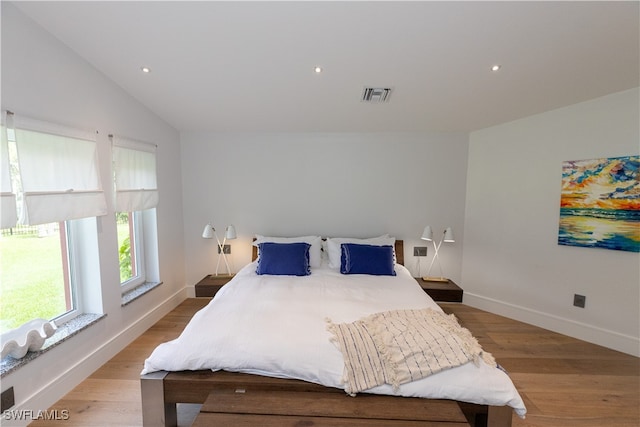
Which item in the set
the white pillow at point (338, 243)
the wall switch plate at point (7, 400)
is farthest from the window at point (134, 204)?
the white pillow at point (338, 243)

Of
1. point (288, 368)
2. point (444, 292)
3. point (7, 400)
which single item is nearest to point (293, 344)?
point (288, 368)

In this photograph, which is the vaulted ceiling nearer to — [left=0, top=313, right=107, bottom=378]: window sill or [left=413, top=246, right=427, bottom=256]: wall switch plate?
[left=413, top=246, right=427, bottom=256]: wall switch plate

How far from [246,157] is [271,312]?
2.18m

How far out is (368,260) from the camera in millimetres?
2898

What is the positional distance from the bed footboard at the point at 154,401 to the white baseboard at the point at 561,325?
3351 millimetres

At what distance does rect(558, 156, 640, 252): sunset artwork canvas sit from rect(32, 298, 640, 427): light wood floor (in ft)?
3.23

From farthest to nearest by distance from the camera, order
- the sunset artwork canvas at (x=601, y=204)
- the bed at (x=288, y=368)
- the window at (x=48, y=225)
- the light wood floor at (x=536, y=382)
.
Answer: the sunset artwork canvas at (x=601, y=204)
the light wood floor at (x=536, y=382)
the window at (x=48, y=225)
the bed at (x=288, y=368)

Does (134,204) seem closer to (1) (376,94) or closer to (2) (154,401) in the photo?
(2) (154,401)

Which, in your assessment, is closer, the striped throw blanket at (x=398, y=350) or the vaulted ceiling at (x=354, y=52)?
the striped throw blanket at (x=398, y=350)

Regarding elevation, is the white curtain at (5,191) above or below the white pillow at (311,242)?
above

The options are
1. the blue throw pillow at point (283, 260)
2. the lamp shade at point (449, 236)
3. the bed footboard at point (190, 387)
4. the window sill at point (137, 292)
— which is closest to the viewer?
the bed footboard at point (190, 387)

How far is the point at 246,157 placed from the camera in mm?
3459

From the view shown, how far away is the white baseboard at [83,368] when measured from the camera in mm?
1668

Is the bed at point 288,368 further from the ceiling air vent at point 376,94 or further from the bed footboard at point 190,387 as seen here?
the ceiling air vent at point 376,94
